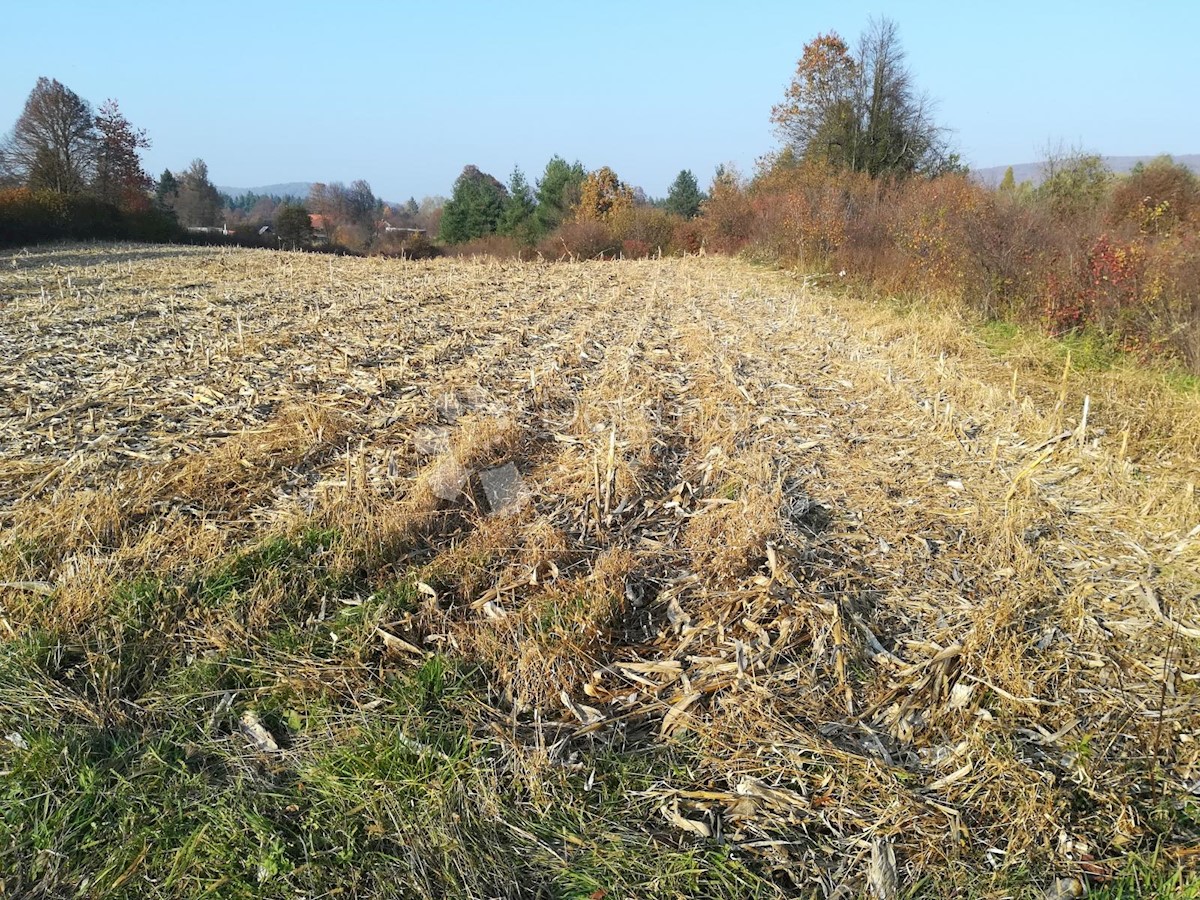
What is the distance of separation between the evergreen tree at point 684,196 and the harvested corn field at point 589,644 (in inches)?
1787

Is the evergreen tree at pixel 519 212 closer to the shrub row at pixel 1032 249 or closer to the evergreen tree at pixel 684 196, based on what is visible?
the evergreen tree at pixel 684 196

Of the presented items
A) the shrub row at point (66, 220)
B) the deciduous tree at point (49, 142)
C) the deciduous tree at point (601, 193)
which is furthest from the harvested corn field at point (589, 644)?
the deciduous tree at point (601, 193)

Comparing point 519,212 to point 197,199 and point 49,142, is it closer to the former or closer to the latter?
point 49,142

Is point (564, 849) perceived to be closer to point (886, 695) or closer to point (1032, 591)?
point (886, 695)

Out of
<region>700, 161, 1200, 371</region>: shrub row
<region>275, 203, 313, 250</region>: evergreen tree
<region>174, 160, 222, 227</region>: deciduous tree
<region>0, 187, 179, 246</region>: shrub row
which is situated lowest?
<region>700, 161, 1200, 371</region>: shrub row

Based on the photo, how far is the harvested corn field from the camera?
2.23 meters

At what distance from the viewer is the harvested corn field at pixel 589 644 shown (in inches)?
88.0

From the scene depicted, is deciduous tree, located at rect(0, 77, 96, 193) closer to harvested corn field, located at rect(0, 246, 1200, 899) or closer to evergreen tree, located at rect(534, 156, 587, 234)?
evergreen tree, located at rect(534, 156, 587, 234)

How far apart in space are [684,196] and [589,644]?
164 feet

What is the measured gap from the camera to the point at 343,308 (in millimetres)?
10453

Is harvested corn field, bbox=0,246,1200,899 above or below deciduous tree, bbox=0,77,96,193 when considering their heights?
below

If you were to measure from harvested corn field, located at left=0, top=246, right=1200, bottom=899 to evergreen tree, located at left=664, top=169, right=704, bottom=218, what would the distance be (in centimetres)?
4539

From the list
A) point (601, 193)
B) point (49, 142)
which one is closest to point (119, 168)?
point (49, 142)

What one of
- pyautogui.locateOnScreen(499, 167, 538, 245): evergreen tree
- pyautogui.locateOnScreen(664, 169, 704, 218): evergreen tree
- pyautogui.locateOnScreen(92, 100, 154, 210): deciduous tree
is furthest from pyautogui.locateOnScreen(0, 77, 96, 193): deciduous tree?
pyautogui.locateOnScreen(664, 169, 704, 218): evergreen tree
